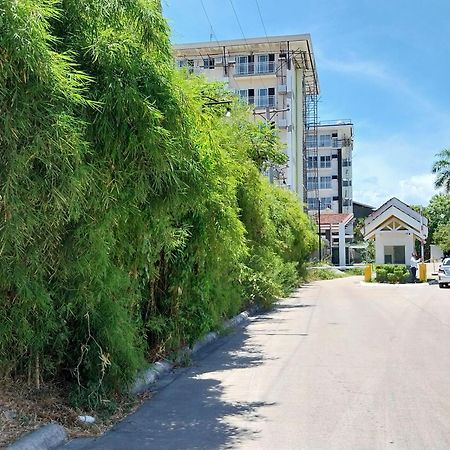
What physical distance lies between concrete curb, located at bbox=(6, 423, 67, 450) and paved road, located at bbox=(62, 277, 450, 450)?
0.21 m

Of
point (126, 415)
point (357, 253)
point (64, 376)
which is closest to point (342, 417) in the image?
point (126, 415)

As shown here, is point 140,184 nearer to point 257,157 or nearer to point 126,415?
point 126,415

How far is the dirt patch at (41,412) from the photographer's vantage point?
18.8 ft

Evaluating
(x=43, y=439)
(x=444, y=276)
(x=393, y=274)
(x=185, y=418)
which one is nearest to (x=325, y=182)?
A: (x=393, y=274)

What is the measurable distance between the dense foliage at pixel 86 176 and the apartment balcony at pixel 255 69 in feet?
185

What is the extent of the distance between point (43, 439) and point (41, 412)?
2.15 ft

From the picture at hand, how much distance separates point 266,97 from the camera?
2515 inches

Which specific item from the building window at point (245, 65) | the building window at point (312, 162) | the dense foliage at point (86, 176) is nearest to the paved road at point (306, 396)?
the dense foliage at point (86, 176)

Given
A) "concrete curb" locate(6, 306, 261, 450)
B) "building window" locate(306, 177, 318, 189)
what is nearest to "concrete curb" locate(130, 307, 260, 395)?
"concrete curb" locate(6, 306, 261, 450)

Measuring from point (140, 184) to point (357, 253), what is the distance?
88.3 metres

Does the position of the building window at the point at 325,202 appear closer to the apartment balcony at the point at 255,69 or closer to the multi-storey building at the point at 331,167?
the multi-storey building at the point at 331,167

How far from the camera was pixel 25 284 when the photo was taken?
5379 millimetres

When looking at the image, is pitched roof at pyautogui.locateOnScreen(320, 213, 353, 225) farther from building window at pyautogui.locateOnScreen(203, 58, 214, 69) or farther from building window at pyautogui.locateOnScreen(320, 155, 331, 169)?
building window at pyautogui.locateOnScreen(203, 58, 214, 69)

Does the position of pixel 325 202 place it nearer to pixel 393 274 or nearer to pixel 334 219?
pixel 334 219
